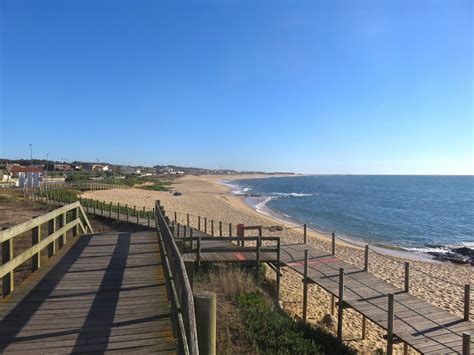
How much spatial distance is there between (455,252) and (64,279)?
1167 inches

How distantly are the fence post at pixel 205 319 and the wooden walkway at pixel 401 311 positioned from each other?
5.77 meters

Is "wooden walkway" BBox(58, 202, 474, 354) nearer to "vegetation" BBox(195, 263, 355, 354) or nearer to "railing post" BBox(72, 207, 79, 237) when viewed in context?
"vegetation" BBox(195, 263, 355, 354)

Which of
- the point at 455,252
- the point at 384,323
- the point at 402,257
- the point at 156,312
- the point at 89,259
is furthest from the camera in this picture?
the point at 455,252

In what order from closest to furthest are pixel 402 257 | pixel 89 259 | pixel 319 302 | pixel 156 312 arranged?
1. pixel 156 312
2. pixel 89 259
3. pixel 319 302
4. pixel 402 257

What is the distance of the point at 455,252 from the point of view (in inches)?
1160

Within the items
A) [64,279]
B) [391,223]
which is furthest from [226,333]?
[391,223]

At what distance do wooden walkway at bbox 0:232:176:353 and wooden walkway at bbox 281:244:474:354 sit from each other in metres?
4.90

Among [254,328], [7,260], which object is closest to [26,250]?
[7,260]

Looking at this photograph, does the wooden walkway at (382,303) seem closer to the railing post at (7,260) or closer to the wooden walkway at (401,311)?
the wooden walkway at (401,311)

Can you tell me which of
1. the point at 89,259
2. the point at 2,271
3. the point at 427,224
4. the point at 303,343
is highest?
the point at 2,271

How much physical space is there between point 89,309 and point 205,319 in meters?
3.12

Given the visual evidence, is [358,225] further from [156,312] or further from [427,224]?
[156,312]

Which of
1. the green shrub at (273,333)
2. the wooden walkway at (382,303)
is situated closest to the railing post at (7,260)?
the green shrub at (273,333)

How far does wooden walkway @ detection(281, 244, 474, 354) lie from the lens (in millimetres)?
7816
